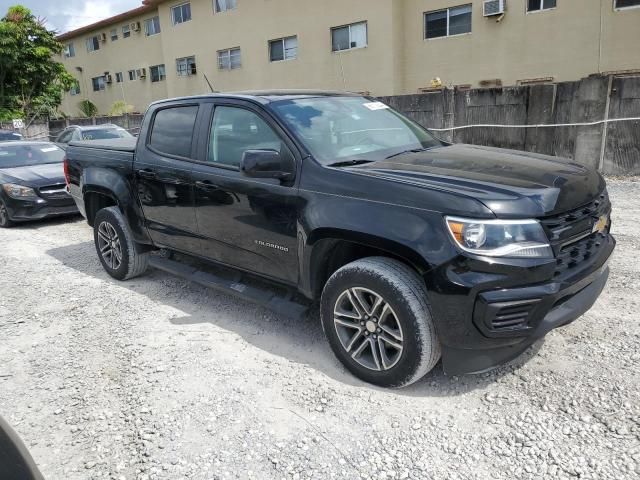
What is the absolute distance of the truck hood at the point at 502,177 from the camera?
8.90 ft

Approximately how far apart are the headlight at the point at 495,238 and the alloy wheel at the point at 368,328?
0.59 meters

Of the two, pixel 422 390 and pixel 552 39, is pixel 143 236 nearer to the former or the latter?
pixel 422 390

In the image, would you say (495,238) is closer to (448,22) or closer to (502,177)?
(502,177)

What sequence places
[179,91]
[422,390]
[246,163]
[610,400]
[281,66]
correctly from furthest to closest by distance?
[179,91], [281,66], [246,163], [422,390], [610,400]

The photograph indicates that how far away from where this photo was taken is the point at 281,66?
2011cm

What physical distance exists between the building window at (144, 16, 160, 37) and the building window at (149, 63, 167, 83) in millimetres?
1765

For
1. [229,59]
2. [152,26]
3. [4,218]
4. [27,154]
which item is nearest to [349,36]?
[229,59]

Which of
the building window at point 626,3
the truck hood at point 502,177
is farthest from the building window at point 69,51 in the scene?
the truck hood at point 502,177

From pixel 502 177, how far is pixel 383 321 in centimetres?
109

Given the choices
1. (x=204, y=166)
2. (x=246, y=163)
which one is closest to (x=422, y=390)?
(x=246, y=163)

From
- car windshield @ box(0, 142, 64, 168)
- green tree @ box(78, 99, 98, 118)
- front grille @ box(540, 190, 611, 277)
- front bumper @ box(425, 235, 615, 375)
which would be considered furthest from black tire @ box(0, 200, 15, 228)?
green tree @ box(78, 99, 98, 118)

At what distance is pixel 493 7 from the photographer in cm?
1458

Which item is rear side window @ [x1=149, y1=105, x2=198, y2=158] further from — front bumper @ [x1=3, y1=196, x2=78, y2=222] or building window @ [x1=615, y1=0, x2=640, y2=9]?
building window @ [x1=615, y1=0, x2=640, y2=9]

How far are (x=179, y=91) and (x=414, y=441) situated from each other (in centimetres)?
2555
